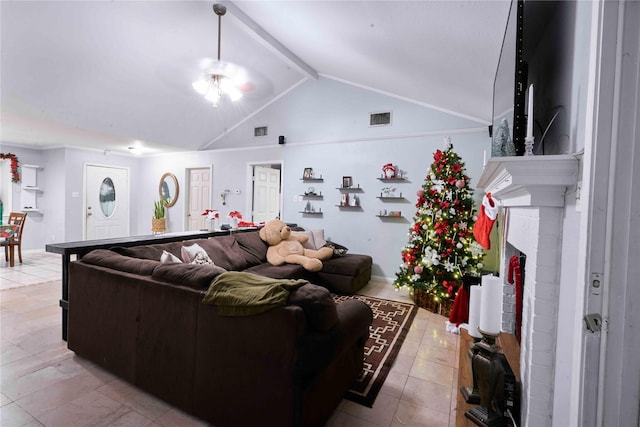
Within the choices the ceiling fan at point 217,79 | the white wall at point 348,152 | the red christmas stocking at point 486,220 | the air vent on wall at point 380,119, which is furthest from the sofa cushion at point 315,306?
the air vent on wall at point 380,119

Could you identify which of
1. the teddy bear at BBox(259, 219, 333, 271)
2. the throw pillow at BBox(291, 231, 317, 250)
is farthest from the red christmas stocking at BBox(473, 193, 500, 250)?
the throw pillow at BBox(291, 231, 317, 250)

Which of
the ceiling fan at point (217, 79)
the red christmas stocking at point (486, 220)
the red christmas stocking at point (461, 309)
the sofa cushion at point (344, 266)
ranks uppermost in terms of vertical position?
the ceiling fan at point (217, 79)

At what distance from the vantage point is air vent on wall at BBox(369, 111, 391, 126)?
16.0 feet

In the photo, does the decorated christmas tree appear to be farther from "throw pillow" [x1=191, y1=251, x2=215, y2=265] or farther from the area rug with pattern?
"throw pillow" [x1=191, y1=251, x2=215, y2=265]

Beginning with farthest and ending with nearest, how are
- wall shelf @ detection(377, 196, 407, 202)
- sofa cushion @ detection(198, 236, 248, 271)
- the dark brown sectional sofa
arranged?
1. wall shelf @ detection(377, 196, 407, 202)
2. sofa cushion @ detection(198, 236, 248, 271)
3. the dark brown sectional sofa

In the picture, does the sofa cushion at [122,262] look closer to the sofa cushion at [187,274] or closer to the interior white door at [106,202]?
the sofa cushion at [187,274]

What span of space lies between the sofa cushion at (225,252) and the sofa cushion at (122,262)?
118cm

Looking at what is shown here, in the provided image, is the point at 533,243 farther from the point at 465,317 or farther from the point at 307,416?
the point at 465,317

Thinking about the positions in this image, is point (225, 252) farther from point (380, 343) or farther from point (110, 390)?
point (380, 343)

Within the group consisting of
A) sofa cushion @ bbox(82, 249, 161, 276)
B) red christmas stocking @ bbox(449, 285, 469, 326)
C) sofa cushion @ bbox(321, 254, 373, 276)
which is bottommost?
red christmas stocking @ bbox(449, 285, 469, 326)

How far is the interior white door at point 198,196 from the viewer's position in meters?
6.72

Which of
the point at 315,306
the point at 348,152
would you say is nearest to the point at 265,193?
the point at 348,152

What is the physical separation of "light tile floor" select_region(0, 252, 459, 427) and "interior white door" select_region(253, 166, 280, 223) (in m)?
3.73

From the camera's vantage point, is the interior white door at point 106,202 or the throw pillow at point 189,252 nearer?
the throw pillow at point 189,252
